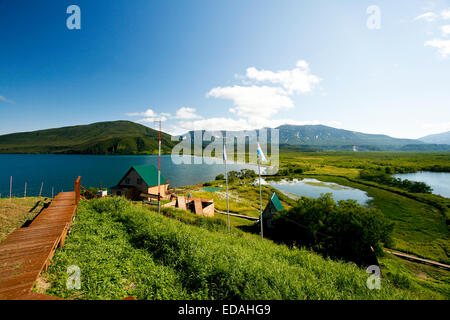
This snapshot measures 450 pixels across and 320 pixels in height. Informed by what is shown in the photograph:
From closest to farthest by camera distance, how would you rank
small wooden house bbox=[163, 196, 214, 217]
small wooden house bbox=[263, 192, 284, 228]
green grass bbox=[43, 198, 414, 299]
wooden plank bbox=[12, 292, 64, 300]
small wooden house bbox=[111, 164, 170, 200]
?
wooden plank bbox=[12, 292, 64, 300] → green grass bbox=[43, 198, 414, 299] → small wooden house bbox=[263, 192, 284, 228] → small wooden house bbox=[163, 196, 214, 217] → small wooden house bbox=[111, 164, 170, 200]

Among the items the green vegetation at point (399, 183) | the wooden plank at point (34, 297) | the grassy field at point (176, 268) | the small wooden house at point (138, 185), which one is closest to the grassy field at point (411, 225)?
the green vegetation at point (399, 183)

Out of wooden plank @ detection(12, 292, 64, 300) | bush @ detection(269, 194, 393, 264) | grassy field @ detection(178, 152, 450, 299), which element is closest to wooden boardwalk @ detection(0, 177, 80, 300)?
wooden plank @ detection(12, 292, 64, 300)

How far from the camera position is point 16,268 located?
17.7 ft

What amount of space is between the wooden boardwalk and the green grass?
0.51 m

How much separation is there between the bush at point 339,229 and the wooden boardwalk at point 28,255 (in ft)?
51.3

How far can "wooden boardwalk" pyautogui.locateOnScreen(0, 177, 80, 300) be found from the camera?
451cm

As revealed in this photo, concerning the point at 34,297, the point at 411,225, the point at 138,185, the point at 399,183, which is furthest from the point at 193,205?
the point at 399,183

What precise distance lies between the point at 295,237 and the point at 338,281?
14.3 m

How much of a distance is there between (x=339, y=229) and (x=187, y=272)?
15791 millimetres

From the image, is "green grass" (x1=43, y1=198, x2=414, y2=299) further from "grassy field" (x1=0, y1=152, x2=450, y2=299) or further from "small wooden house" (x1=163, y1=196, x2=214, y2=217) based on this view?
"small wooden house" (x1=163, y1=196, x2=214, y2=217)

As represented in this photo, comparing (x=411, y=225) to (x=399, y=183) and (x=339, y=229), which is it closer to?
(x=339, y=229)

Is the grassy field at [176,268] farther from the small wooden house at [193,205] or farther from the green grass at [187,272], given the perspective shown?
the small wooden house at [193,205]

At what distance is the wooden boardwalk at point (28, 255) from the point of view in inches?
178

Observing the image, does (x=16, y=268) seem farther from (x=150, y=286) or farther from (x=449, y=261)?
(x=449, y=261)
